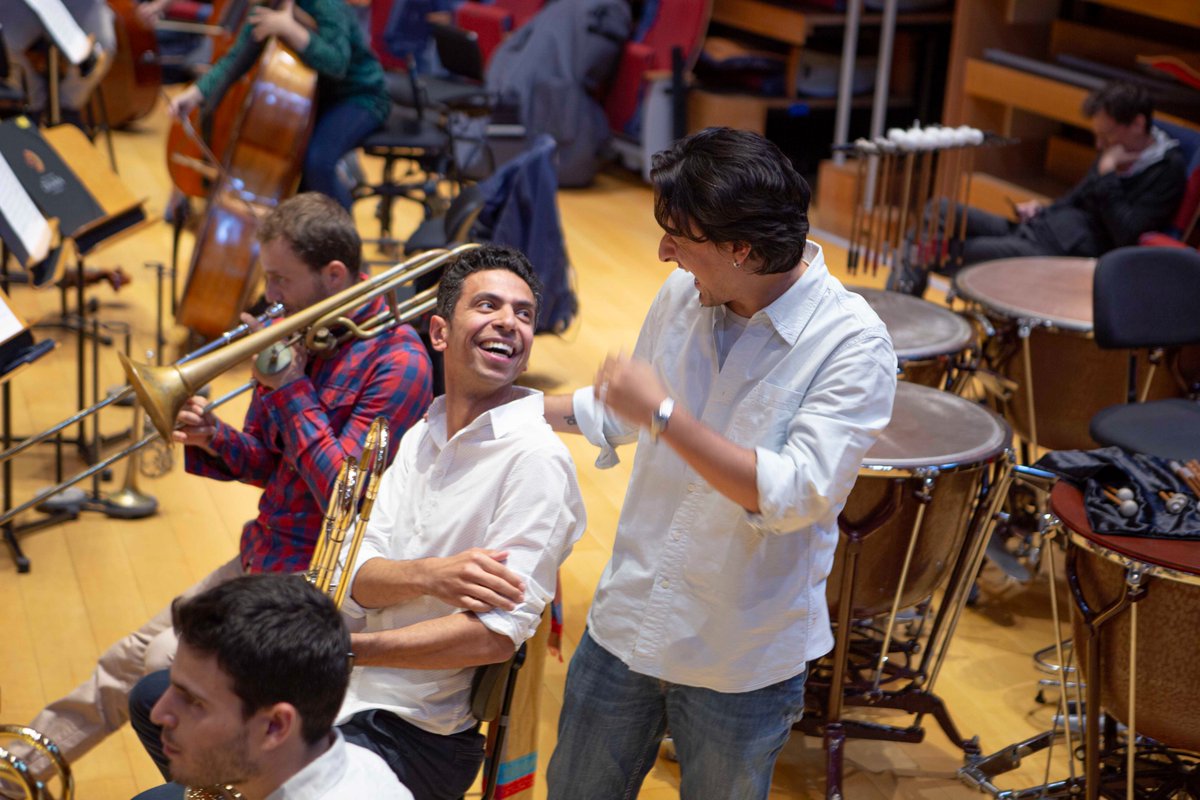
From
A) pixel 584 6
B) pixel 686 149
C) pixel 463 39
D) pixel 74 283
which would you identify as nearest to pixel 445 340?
pixel 686 149

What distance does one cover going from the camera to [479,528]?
190cm

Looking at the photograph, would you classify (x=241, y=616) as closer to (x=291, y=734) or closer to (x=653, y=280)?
(x=291, y=734)

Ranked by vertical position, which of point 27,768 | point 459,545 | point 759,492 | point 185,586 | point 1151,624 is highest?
point 759,492

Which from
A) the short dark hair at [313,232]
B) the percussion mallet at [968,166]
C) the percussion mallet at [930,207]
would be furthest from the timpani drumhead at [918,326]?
the short dark hair at [313,232]

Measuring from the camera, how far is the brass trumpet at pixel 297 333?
2.00 m

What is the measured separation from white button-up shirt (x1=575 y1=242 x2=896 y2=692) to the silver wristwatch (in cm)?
12

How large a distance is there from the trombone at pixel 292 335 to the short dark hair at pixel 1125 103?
3108mm

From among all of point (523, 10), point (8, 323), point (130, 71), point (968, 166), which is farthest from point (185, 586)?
point (523, 10)

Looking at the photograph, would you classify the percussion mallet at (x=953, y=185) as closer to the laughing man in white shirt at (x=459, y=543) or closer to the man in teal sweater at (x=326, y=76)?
the man in teal sweater at (x=326, y=76)

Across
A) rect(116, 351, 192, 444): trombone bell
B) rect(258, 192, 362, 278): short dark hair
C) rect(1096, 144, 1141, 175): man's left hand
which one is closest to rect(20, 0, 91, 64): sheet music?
rect(258, 192, 362, 278): short dark hair

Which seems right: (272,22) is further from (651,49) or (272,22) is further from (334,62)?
(651,49)

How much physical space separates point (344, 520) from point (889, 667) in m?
1.48

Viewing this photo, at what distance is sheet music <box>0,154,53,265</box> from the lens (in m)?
3.05

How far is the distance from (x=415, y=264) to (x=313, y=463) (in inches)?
15.5
